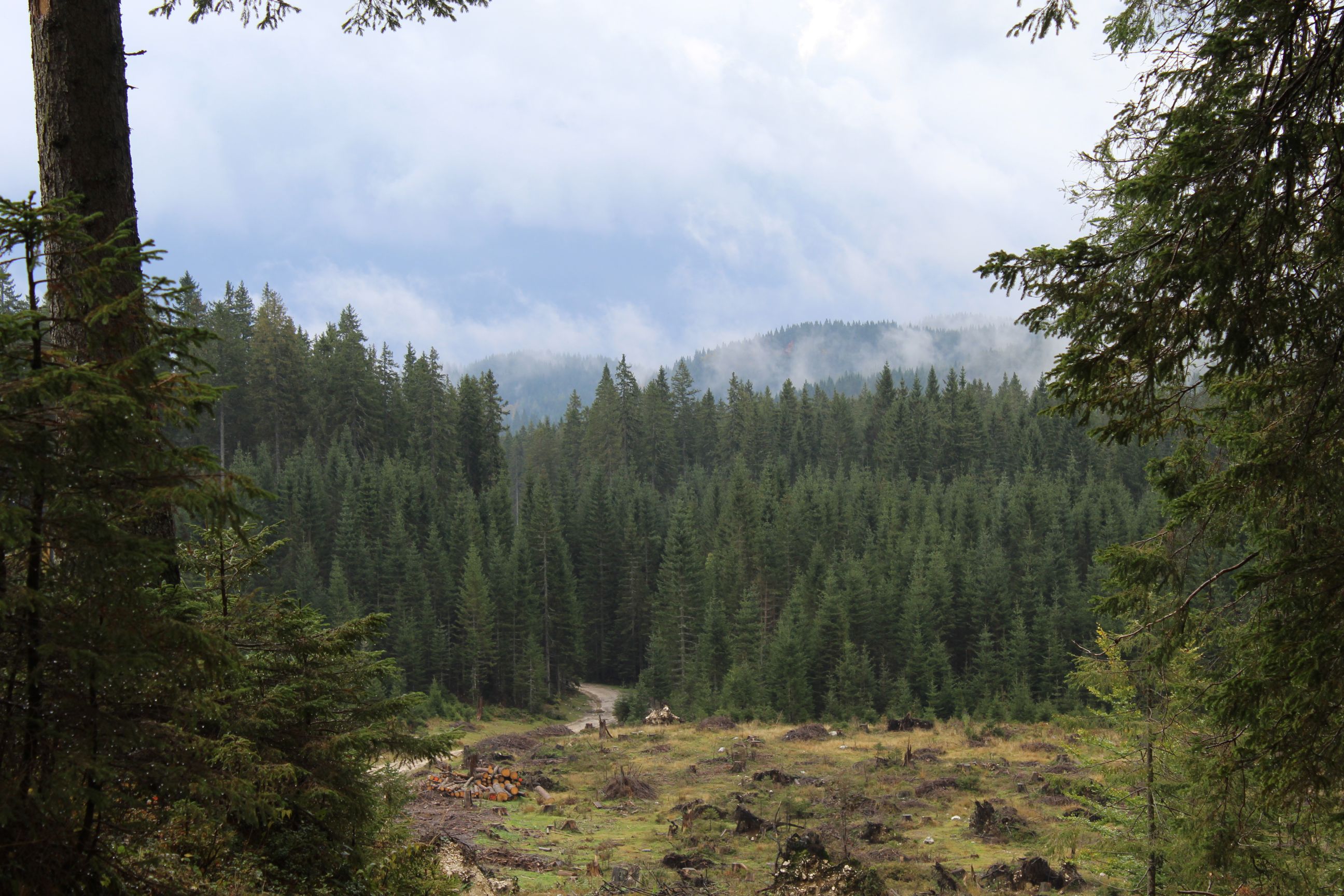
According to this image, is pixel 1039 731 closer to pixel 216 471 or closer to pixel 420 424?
pixel 216 471

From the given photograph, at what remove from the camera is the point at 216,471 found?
387cm

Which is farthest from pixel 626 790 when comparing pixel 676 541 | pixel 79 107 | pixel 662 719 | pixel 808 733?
pixel 676 541

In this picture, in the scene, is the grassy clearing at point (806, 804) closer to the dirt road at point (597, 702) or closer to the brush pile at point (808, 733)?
the brush pile at point (808, 733)

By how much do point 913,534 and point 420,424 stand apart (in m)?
50.3

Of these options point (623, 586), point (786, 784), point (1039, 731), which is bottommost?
point (1039, 731)

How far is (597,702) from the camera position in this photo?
60250mm

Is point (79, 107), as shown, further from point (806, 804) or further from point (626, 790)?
point (626, 790)

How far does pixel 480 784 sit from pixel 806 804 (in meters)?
10.2

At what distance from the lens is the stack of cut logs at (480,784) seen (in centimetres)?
2412

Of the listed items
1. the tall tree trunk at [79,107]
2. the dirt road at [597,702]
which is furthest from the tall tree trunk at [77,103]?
the dirt road at [597,702]

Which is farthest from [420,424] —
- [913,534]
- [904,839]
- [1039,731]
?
[904,839]

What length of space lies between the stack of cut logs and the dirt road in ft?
68.5

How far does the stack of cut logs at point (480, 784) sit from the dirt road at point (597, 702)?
2087 centimetres

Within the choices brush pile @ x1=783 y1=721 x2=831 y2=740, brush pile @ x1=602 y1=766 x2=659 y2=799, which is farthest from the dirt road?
brush pile @ x1=602 y1=766 x2=659 y2=799
